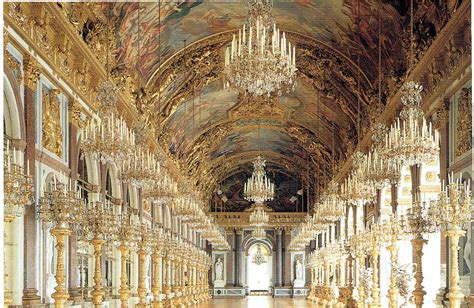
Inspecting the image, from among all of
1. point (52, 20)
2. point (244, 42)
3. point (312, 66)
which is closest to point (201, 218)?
point (312, 66)

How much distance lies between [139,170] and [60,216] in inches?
191

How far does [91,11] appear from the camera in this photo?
21.1 meters

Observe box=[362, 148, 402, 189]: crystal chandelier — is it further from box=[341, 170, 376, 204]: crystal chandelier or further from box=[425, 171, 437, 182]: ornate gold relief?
box=[425, 171, 437, 182]: ornate gold relief

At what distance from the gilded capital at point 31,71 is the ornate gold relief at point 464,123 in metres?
8.95

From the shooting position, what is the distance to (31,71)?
53.3ft

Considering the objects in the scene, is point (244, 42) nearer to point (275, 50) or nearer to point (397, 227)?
point (275, 50)

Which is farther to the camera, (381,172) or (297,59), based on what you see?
(297,59)

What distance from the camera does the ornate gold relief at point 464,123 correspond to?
57.6 feet

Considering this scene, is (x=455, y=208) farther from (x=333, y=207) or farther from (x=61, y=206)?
(x=333, y=207)

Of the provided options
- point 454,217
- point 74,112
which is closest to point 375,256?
point 74,112

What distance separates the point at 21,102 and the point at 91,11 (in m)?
5.91

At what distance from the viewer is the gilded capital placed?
1603 cm

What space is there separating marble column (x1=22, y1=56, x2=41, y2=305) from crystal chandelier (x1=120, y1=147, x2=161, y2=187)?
2.94 metres

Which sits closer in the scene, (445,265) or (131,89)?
(445,265)
